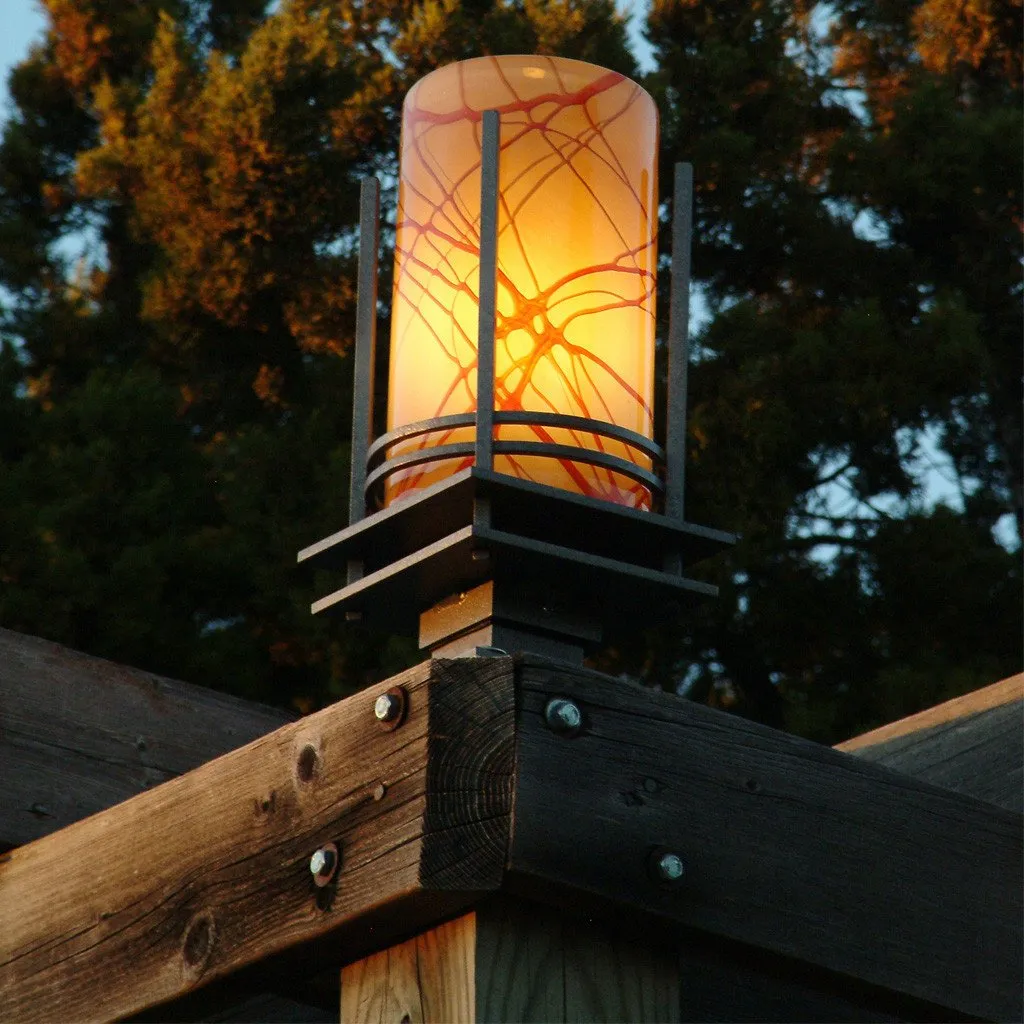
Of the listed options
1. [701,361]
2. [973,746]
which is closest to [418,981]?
[973,746]

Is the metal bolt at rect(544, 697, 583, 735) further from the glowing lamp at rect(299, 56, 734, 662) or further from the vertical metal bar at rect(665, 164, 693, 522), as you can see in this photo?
the vertical metal bar at rect(665, 164, 693, 522)

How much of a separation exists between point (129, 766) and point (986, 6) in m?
4.98

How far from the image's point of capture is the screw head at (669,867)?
3.96 feet

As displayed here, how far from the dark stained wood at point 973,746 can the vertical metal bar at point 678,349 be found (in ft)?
1.39

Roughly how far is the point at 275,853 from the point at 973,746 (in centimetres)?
76

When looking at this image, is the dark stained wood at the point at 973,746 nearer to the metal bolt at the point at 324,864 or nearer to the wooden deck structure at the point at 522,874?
the wooden deck structure at the point at 522,874


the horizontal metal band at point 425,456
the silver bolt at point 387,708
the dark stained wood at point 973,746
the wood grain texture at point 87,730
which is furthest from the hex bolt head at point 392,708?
the wood grain texture at point 87,730

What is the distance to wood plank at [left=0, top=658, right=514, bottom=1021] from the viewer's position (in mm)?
1160

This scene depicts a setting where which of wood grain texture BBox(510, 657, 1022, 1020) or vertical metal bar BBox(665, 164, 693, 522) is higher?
vertical metal bar BBox(665, 164, 693, 522)

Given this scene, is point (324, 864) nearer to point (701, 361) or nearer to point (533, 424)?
point (533, 424)

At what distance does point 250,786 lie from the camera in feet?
4.34

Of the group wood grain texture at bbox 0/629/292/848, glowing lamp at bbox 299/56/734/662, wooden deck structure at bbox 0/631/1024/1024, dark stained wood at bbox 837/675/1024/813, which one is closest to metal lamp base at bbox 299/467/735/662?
glowing lamp at bbox 299/56/734/662

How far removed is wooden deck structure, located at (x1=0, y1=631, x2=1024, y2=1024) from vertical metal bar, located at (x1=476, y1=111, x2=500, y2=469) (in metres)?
0.24

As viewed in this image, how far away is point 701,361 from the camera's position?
539cm
